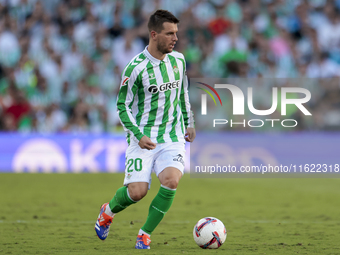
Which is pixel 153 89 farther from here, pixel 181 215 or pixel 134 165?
pixel 181 215

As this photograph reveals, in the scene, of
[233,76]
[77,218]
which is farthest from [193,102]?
[77,218]

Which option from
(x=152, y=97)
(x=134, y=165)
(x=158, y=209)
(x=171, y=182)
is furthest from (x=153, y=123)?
(x=158, y=209)

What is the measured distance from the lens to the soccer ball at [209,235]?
18.0 feet

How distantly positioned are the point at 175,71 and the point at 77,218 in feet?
9.97

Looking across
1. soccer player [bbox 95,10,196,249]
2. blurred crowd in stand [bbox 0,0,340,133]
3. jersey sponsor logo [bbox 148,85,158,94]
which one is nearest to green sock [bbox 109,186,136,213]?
soccer player [bbox 95,10,196,249]

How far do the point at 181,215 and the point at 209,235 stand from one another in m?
2.70

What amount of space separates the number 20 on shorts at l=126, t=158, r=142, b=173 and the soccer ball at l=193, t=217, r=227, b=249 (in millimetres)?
816

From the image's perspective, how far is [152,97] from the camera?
564 cm

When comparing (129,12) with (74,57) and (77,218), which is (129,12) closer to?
(74,57)

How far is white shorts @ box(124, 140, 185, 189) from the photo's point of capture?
5.53m

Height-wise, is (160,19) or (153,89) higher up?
(160,19)

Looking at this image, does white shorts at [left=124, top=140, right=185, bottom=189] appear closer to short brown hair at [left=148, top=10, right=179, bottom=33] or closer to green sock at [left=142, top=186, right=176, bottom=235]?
green sock at [left=142, top=186, right=176, bottom=235]

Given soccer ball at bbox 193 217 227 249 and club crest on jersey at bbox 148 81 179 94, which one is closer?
soccer ball at bbox 193 217 227 249

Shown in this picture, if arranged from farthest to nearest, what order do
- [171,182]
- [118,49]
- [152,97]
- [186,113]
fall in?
[118,49]
[186,113]
[152,97]
[171,182]
